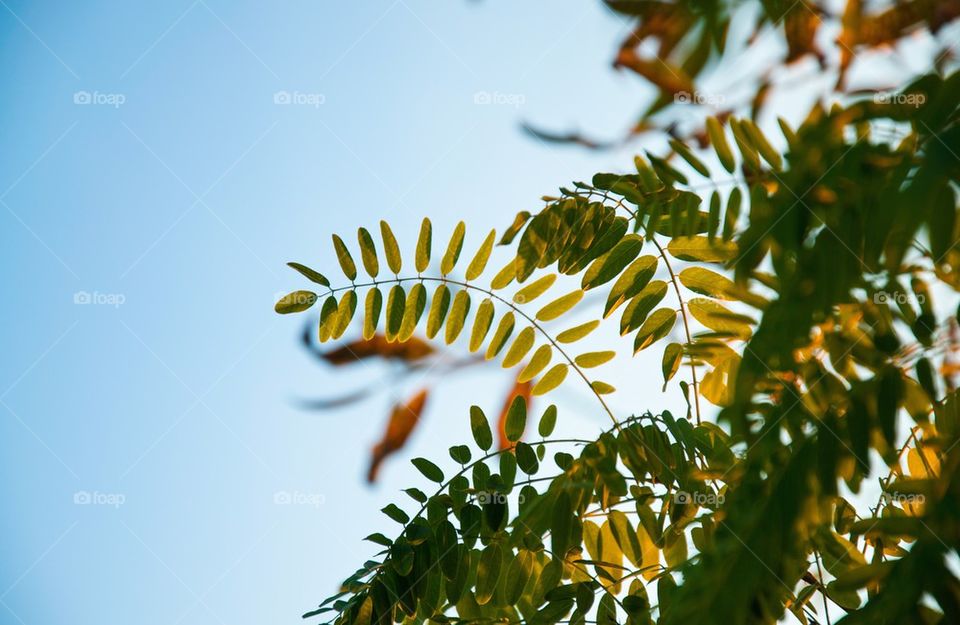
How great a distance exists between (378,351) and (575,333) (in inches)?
17.8

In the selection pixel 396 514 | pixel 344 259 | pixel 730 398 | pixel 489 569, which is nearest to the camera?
pixel 730 398

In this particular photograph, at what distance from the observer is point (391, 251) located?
1.69 metres

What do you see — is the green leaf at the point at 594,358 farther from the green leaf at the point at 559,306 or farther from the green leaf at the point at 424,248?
the green leaf at the point at 424,248

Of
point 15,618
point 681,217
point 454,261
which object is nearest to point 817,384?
point 681,217

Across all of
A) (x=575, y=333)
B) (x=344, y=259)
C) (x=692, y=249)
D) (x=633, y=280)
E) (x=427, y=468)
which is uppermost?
(x=692, y=249)

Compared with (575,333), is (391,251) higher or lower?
lower

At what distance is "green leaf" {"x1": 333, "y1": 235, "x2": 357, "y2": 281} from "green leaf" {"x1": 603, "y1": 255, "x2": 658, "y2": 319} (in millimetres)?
562

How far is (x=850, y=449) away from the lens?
79 centimetres

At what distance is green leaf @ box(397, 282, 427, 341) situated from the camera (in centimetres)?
167

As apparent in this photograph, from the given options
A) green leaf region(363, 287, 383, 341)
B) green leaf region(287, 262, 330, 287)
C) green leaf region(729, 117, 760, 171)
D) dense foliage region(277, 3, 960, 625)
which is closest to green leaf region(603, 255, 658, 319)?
dense foliage region(277, 3, 960, 625)

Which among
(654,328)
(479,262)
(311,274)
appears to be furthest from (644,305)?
(311,274)

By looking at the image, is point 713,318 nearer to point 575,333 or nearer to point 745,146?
point 575,333

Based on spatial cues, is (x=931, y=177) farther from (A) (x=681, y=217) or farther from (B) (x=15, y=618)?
(B) (x=15, y=618)

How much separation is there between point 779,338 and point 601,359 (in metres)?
0.95
